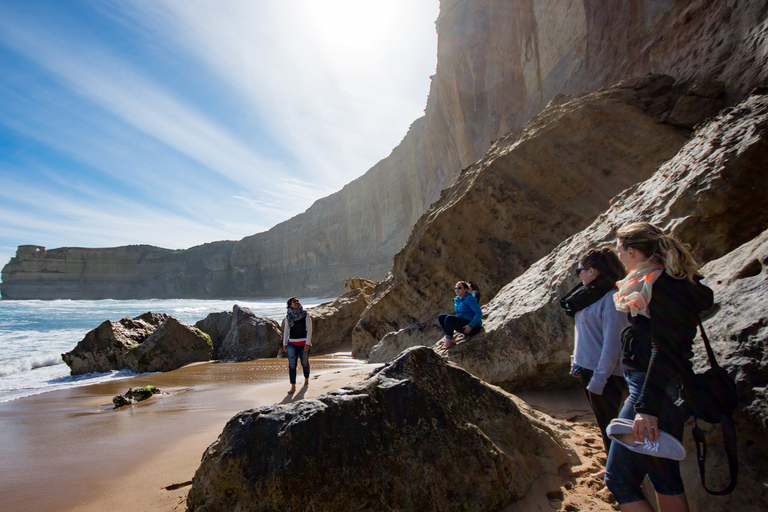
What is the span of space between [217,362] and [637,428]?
32.2 ft

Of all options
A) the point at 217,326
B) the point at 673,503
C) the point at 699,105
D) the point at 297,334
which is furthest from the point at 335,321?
the point at 673,503

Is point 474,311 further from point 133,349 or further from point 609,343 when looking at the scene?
point 133,349

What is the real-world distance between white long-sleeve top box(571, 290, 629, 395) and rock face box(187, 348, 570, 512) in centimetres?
63

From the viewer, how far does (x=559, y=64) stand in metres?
13.2

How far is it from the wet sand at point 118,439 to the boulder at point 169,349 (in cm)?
166

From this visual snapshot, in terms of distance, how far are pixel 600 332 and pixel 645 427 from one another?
686mm

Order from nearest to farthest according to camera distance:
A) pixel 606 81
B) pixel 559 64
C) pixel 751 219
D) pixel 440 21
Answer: pixel 751 219
pixel 606 81
pixel 559 64
pixel 440 21

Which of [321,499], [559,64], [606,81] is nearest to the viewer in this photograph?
[321,499]

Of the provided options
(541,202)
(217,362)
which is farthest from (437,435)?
(217,362)

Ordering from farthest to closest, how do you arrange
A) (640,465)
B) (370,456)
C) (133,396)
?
(133,396) < (370,456) < (640,465)

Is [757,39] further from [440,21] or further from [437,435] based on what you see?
[440,21]

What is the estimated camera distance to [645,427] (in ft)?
4.85

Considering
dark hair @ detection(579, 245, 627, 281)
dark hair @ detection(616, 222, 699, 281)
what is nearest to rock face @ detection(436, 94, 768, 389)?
dark hair @ detection(579, 245, 627, 281)

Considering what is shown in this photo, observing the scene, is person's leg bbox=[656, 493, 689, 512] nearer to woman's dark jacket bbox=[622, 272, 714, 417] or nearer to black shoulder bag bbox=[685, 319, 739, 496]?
black shoulder bag bbox=[685, 319, 739, 496]
